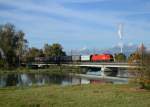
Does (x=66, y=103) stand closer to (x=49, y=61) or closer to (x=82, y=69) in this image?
(x=82, y=69)

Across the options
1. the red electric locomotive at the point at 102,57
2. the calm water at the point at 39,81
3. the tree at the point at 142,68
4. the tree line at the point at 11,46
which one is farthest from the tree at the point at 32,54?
the tree at the point at 142,68

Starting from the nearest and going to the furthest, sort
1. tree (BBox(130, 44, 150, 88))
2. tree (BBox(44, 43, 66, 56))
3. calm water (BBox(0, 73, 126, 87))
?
tree (BBox(130, 44, 150, 88)) → calm water (BBox(0, 73, 126, 87)) → tree (BBox(44, 43, 66, 56))

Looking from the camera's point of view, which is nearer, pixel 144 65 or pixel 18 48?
pixel 144 65

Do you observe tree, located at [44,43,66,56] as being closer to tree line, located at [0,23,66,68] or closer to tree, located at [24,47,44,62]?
tree, located at [24,47,44,62]

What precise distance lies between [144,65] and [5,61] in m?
108

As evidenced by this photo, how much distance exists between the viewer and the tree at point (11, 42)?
144625 millimetres

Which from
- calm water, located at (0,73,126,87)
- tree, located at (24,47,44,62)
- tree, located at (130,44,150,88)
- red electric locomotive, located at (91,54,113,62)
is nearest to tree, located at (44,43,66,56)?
tree, located at (24,47,44,62)

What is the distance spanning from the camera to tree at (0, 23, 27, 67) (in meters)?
145

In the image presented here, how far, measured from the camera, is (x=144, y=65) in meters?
47.5

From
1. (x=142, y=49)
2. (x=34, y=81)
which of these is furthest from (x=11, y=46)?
(x=142, y=49)

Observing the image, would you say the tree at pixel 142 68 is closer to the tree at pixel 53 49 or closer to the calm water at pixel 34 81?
the calm water at pixel 34 81

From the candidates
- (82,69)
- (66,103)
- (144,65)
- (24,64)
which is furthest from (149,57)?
(24,64)

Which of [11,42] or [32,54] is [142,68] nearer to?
[11,42]

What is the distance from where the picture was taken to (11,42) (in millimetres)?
145750
